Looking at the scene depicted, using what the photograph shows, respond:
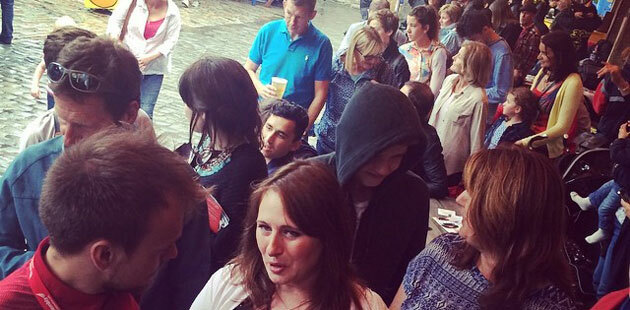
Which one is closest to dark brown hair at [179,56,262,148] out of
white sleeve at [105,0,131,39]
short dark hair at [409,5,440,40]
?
white sleeve at [105,0,131,39]

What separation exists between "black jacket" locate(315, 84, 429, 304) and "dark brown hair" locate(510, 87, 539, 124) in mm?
3198

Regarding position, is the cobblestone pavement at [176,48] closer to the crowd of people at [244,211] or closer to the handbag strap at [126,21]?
the crowd of people at [244,211]

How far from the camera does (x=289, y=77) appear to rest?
4.63 m

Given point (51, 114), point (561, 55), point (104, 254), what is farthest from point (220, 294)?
point (561, 55)

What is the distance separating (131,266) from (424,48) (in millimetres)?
5609

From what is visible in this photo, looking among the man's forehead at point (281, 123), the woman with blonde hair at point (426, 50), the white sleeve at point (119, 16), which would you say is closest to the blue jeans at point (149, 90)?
the white sleeve at point (119, 16)

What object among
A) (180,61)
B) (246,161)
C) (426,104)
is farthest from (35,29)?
(246,161)

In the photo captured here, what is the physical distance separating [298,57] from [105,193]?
3.29 meters

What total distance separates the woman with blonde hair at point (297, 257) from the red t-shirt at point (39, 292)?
0.56 m

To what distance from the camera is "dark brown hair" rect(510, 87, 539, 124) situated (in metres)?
5.44

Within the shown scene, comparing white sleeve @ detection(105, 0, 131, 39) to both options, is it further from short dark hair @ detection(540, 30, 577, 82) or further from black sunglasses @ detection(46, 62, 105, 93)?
short dark hair @ detection(540, 30, 577, 82)

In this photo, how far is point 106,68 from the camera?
7.43ft

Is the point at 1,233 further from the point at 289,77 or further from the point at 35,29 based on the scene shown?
the point at 35,29

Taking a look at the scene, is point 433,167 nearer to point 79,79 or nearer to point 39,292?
point 79,79
